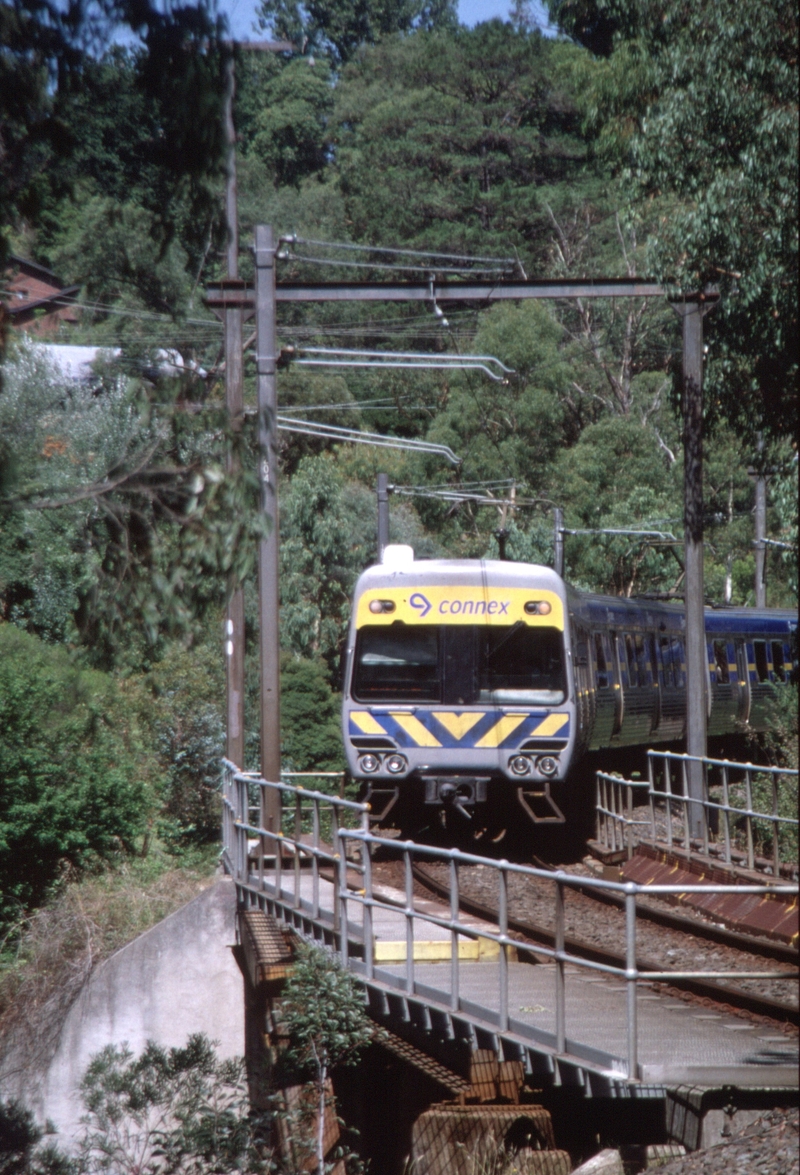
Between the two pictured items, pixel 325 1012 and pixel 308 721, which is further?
pixel 308 721

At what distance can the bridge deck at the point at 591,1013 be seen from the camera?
290 inches

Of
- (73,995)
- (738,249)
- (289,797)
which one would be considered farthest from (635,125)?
(73,995)

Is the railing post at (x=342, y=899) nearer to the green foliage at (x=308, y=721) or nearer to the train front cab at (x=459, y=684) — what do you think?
the train front cab at (x=459, y=684)

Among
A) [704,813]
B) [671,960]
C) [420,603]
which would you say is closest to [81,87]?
[671,960]

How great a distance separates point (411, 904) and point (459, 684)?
669 centimetres

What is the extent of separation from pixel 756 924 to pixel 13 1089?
39.0 feet

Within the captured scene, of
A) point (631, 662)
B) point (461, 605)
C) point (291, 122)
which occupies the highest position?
point (291, 122)

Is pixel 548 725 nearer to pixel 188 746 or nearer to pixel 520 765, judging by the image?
pixel 520 765

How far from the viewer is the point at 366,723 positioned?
54.1 ft

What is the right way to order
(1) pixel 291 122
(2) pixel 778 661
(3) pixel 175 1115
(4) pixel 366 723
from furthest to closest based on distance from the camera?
(1) pixel 291 122, (2) pixel 778 661, (4) pixel 366 723, (3) pixel 175 1115

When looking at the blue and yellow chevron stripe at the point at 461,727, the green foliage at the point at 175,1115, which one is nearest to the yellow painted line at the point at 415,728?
the blue and yellow chevron stripe at the point at 461,727

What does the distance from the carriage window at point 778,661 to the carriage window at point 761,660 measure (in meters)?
0.43

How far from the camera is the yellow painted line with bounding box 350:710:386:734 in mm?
16484

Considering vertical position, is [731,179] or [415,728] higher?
[731,179]
